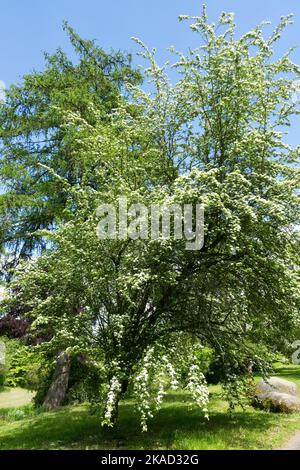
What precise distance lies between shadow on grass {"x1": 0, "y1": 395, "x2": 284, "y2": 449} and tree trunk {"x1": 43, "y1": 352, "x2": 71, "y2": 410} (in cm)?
304

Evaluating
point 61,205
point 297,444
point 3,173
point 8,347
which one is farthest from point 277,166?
point 8,347

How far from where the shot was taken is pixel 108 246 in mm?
10836

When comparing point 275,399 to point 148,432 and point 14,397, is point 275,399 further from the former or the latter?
point 14,397

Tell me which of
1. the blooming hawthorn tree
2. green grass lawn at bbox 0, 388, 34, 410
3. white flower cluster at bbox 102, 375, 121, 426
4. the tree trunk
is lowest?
green grass lawn at bbox 0, 388, 34, 410

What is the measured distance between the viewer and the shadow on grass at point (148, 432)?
9.90m

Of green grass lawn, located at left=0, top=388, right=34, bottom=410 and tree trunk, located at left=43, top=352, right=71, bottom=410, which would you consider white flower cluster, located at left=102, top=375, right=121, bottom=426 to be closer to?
tree trunk, located at left=43, top=352, right=71, bottom=410

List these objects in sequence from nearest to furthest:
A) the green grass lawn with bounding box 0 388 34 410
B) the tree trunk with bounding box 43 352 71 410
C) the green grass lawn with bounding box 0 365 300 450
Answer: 1. the green grass lawn with bounding box 0 365 300 450
2. the tree trunk with bounding box 43 352 71 410
3. the green grass lawn with bounding box 0 388 34 410

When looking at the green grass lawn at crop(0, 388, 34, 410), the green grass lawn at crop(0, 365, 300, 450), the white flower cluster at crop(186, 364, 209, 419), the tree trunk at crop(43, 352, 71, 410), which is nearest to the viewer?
the white flower cluster at crop(186, 364, 209, 419)

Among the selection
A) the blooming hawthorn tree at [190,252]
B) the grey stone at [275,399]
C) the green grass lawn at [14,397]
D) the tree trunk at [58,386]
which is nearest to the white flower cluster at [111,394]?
the blooming hawthorn tree at [190,252]

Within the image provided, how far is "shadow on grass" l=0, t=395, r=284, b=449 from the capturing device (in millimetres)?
9898

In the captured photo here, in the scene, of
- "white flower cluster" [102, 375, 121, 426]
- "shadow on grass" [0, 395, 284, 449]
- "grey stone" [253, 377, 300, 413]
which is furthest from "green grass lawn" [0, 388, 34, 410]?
"white flower cluster" [102, 375, 121, 426]

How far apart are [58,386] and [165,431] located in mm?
8680

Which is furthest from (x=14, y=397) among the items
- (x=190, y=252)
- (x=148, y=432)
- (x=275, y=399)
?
(x=190, y=252)

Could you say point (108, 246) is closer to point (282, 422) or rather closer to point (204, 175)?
point (204, 175)
